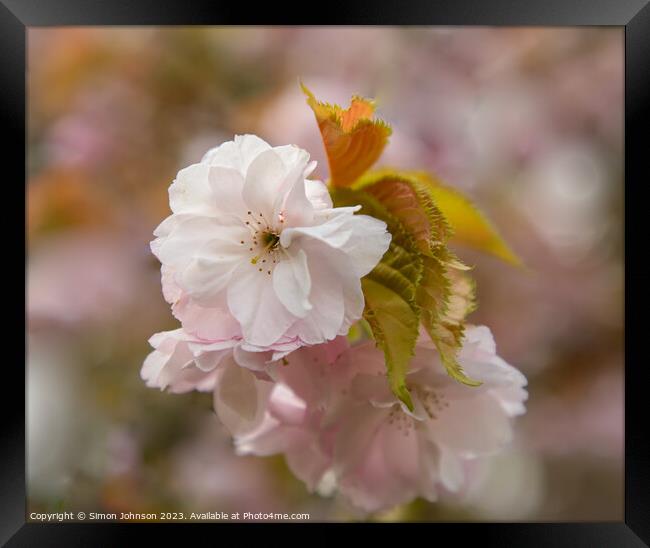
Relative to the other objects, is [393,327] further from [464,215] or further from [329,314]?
[464,215]

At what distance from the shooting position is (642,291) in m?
0.54

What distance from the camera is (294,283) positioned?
0.39 meters

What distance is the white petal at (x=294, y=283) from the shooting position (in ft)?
1.24

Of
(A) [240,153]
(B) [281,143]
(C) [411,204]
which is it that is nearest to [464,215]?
(C) [411,204]

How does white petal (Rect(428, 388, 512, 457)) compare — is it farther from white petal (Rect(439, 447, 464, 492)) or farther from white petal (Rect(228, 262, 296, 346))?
white petal (Rect(228, 262, 296, 346))

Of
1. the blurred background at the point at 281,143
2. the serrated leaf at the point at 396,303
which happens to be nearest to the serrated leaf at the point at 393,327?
the serrated leaf at the point at 396,303

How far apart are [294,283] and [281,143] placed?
1.76ft

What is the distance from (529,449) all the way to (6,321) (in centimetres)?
98

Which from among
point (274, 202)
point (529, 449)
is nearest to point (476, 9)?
point (274, 202)

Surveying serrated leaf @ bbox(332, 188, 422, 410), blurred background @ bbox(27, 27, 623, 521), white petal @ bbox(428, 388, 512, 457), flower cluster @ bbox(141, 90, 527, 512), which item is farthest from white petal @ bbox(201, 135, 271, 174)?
blurred background @ bbox(27, 27, 623, 521)

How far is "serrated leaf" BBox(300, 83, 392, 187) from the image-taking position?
1.38ft

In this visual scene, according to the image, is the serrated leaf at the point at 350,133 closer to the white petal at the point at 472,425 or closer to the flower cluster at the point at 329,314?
the flower cluster at the point at 329,314

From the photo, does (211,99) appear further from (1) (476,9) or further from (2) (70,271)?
(1) (476,9)

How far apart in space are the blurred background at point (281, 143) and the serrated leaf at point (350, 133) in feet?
1.33
